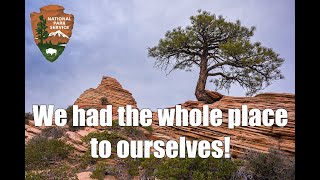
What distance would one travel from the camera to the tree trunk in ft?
68.1

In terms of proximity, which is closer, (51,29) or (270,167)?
(270,167)

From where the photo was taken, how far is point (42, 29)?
1389 centimetres

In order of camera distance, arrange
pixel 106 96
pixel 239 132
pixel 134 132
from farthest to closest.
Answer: pixel 106 96, pixel 134 132, pixel 239 132

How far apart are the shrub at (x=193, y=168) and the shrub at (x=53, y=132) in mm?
7892

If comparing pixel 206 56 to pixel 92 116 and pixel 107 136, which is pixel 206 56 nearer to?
pixel 107 136

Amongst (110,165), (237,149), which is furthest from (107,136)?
(237,149)

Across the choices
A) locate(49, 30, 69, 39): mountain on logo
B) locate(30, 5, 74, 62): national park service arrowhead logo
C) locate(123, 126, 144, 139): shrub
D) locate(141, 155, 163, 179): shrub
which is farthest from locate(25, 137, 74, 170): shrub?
locate(49, 30, 69, 39): mountain on logo

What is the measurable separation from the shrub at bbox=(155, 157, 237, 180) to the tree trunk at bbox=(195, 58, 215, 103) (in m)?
7.79

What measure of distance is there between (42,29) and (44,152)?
493cm

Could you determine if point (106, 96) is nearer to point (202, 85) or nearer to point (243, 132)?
point (202, 85)

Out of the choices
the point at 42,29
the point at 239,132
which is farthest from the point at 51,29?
the point at 239,132

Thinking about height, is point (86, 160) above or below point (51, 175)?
above
